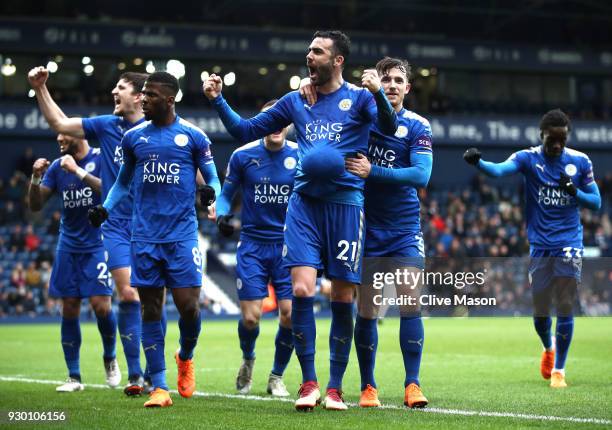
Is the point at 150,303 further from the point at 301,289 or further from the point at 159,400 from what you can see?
the point at 301,289

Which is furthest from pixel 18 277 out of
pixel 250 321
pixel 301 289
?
pixel 301 289

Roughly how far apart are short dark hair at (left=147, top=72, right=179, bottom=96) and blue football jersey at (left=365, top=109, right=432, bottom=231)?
1.65m

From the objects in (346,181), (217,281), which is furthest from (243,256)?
(217,281)

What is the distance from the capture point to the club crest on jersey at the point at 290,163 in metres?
9.77

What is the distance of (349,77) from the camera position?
40.3 m

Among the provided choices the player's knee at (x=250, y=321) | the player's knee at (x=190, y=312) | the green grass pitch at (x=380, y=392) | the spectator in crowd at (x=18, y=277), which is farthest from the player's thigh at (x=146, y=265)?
the spectator in crowd at (x=18, y=277)

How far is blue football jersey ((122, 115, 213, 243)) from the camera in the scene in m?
8.12

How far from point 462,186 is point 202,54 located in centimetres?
1158

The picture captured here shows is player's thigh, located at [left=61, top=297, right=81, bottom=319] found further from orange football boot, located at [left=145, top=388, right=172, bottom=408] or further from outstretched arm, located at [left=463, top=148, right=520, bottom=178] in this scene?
outstretched arm, located at [left=463, top=148, right=520, bottom=178]

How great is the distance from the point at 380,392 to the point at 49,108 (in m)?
3.82

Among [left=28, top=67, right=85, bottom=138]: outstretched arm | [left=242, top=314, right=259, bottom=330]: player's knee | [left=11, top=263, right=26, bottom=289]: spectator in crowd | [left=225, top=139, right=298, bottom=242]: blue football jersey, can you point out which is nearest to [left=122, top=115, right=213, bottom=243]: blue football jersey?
[left=28, top=67, right=85, bottom=138]: outstretched arm

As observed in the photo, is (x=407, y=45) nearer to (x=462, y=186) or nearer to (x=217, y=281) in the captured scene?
(x=462, y=186)

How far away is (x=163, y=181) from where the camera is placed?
8.12 meters

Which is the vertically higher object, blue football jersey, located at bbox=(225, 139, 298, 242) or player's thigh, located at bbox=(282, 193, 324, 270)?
blue football jersey, located at bbox=(225, 139, 298, 242)
